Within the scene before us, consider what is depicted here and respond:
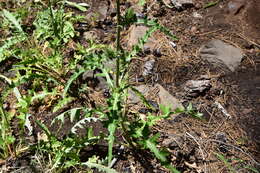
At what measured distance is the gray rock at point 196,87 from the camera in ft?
9.84

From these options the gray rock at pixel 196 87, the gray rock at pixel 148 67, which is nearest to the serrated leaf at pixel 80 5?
the gray rock at pixel 148 67

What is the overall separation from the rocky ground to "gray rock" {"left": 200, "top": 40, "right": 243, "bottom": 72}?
0.4 inches

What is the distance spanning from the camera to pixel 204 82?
3031mm

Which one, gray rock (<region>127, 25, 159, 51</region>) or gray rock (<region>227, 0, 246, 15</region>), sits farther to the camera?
gray rock (<region>227, 0, 246, 15</region>)

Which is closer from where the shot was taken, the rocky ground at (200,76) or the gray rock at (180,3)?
the rocky ground at (200,76)

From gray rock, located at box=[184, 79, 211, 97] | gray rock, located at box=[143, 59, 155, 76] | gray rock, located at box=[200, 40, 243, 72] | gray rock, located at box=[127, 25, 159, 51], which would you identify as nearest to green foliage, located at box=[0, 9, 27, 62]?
gray rock, located at box=[127, 25, 159, 51]

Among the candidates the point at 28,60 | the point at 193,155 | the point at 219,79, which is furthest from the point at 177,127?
the point at 28,60

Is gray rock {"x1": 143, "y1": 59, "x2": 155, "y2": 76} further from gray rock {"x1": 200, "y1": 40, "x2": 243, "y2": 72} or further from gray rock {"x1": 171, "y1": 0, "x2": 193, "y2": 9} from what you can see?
gray rock {"x1": 171, "y1": 0, "x2": 193, "y2": 9}

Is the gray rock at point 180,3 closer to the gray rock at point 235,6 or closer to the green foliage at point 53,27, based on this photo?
the gray rock at point 235,6

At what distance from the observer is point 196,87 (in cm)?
301

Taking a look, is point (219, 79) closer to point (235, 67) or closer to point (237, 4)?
point (235, 67)

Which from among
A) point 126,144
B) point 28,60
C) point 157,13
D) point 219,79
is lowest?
point 126,144

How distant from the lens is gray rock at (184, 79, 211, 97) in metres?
3.00

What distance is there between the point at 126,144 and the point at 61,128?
638mm
